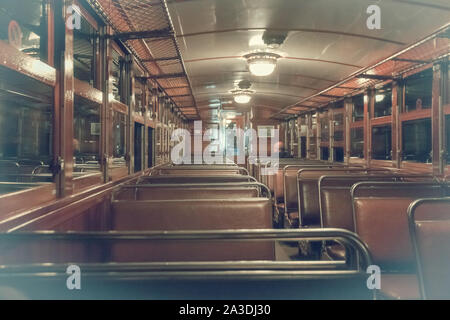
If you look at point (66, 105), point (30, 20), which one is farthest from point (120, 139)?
point (30, 20)

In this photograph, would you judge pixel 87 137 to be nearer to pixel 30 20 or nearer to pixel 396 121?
pixel 30 20

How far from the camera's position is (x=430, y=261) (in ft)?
4.52

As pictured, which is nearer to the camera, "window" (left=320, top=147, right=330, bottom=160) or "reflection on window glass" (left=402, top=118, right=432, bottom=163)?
"reflection on window glass" (left=402, top=118, right=432, bottom=163)

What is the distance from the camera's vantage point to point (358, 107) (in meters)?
6.62

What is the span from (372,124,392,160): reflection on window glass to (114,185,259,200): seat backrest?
375 cm

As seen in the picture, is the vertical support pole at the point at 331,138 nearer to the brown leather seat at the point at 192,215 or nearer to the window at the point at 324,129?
the window at the point at 324,129

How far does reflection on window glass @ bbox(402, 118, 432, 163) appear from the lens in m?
4.43

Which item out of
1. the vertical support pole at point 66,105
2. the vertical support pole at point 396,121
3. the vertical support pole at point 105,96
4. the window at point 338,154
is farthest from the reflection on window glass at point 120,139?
the window at point 338,154

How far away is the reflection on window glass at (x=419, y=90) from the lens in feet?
14.5

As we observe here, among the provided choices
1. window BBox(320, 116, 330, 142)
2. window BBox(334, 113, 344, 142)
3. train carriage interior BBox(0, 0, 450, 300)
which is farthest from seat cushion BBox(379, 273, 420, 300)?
window BBox(320, 116, 330, 142)

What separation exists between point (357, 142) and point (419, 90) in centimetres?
210

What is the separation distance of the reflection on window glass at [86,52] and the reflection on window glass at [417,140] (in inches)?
162

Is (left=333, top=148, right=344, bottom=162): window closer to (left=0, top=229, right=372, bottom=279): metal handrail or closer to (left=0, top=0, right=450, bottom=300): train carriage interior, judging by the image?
(left=0, top=0, right=450, bottom=300): train carriage interior
